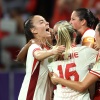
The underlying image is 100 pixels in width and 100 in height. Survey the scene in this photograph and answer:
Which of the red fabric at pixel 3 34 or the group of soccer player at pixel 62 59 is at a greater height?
the group of soccer player at pixel 62 59

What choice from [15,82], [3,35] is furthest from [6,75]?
[3,35]

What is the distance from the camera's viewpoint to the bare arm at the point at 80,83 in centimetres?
437

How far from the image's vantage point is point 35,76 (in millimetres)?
4887

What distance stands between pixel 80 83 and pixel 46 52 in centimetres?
41

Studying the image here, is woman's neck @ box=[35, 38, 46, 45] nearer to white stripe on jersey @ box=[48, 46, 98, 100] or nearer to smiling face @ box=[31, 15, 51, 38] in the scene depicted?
smiling face @ box=[31, 15, 51, 38]

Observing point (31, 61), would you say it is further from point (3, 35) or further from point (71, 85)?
point (3, 35)

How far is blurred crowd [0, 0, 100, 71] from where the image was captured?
360 inches

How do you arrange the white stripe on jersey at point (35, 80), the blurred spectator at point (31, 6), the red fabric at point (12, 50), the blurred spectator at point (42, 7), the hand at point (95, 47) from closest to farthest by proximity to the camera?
the hand at point (95, 47), the white stripe on jersey at point (35, 80), the red fabric at point (12, 50), the blurred spectator at point (42, 7), the blurred spectator at point (31, 6)

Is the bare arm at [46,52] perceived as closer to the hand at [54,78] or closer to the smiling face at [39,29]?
the hand at [54,78]

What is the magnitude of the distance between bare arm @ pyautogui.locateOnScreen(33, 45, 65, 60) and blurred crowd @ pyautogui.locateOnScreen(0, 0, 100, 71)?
13.6 feet

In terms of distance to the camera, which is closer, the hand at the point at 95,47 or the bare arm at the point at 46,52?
the bare arm at the point at 46,52

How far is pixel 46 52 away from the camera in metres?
4.52

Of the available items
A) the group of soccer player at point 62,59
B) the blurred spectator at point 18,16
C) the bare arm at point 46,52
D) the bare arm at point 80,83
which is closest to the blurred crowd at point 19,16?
the blurred spectator at point 18,16

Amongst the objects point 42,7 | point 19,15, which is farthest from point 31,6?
point 19,15
